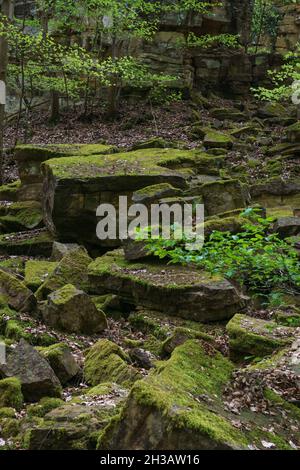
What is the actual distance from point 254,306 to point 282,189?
8059mm

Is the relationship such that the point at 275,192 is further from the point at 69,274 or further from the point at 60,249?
the point at 69,274

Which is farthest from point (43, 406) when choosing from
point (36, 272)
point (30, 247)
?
point (30, 247)

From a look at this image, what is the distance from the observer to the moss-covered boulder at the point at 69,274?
1059 cm

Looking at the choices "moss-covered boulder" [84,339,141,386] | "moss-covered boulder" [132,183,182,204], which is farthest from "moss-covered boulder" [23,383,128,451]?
"moss-covered boulder" [132,183,182,204]

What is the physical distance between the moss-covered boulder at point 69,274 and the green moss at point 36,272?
391 mm

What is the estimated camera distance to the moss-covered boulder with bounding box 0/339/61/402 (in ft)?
20.9

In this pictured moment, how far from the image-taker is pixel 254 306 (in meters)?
10.4

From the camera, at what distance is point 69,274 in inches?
449

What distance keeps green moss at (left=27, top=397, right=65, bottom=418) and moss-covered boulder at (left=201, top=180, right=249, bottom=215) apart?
8752mm

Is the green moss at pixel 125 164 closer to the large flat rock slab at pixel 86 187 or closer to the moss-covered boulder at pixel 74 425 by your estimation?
the large flat rock slab at pixel 86 187

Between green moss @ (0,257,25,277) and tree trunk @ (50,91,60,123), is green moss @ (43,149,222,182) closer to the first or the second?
green moss @ (0,257,25,277)

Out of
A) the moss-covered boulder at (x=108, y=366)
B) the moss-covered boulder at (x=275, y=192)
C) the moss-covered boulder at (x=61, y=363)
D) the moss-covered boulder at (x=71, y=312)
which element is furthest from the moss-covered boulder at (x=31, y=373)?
the moss-covered boulder at (x=275, y=192)
